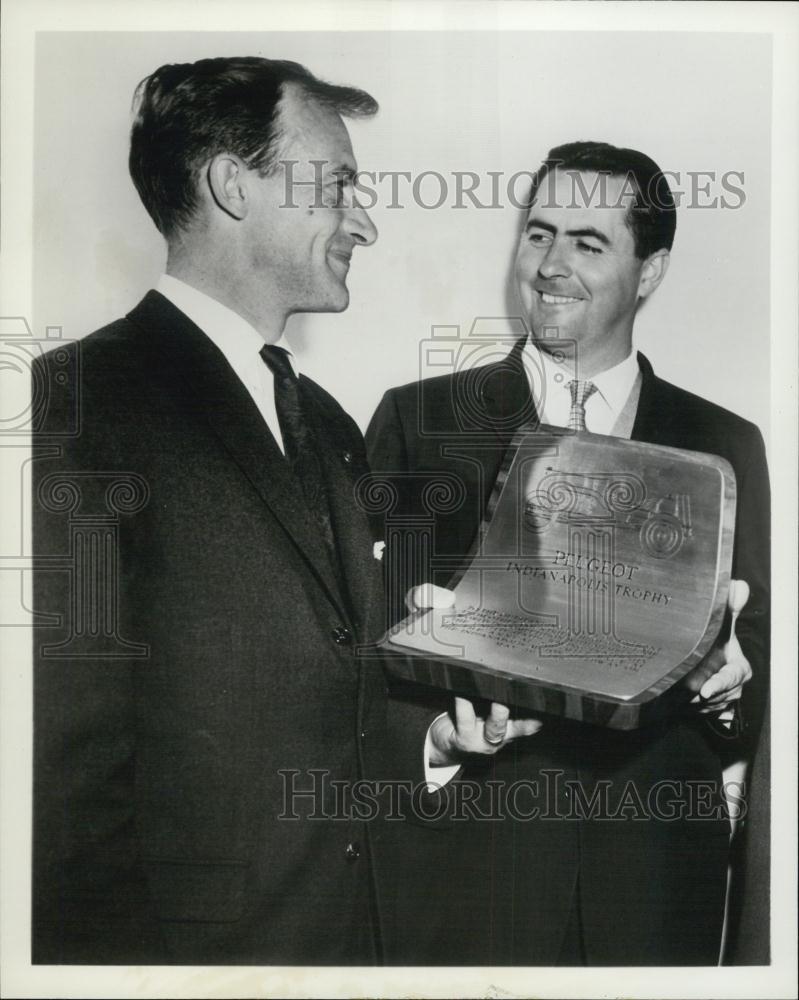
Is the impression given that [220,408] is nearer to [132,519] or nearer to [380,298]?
[132,519]

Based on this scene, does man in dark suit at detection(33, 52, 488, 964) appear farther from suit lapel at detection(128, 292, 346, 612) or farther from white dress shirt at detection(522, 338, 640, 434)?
white dress shirt at detection(522, 338, 640, 434)

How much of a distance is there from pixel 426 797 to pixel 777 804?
666 millimetres

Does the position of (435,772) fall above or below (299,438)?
below

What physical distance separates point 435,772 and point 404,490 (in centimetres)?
51

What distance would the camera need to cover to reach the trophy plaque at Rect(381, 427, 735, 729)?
1604mm

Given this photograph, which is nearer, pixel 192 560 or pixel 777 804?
pixel 192 560

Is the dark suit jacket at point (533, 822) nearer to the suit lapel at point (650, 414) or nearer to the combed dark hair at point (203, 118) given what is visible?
the suit lapel at point (650, 414)

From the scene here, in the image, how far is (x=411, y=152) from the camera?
1.72 metres


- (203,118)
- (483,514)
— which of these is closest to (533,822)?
(483,514)

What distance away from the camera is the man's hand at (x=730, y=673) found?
171 cm

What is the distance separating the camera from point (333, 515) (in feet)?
5.46

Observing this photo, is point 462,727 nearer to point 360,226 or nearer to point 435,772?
point 435,772

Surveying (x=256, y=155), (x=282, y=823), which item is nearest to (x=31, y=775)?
(x=282, y=823)

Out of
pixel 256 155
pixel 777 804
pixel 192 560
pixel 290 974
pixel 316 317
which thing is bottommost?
pixel 290 974
